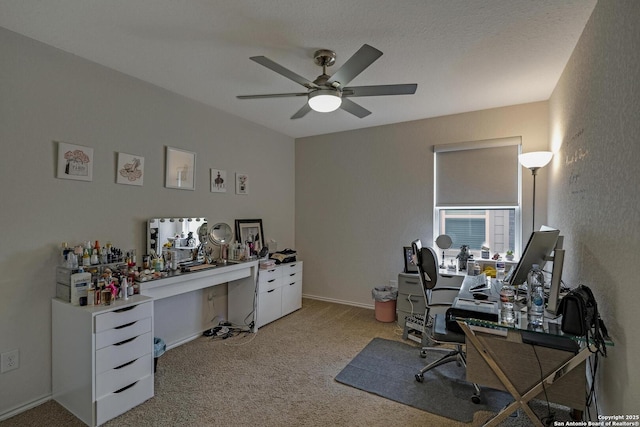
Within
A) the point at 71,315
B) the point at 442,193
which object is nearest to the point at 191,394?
the point at 71,315

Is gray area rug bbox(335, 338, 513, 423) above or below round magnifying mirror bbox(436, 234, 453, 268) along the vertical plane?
below

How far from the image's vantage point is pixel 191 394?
2248mm

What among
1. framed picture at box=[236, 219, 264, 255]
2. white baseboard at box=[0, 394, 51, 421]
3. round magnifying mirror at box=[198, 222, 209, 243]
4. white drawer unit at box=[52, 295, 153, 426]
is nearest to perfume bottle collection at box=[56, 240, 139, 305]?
white drawer unit at box=[52, 295, 153, 426]

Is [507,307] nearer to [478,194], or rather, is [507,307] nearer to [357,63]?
[357,63]

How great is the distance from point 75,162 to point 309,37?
6.71 ft

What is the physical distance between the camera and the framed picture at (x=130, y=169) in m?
2.63

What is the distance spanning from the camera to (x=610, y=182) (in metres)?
1.52

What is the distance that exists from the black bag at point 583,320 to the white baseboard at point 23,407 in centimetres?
336

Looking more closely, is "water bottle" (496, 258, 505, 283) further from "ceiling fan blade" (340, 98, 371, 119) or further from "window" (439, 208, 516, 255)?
"ceiling fan blade" (340, 98, 371, 119)

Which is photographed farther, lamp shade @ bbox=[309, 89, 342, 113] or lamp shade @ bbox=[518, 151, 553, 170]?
lamp shade @ bbox=[518, 151, 553, 170]

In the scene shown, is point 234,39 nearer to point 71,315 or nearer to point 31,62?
point 31,62

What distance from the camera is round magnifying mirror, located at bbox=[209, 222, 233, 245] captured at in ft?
11.4

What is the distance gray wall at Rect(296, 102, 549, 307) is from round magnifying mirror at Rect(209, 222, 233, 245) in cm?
146

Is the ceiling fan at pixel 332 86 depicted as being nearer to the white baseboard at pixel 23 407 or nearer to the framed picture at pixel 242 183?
the framed picture at pixel 242 183
